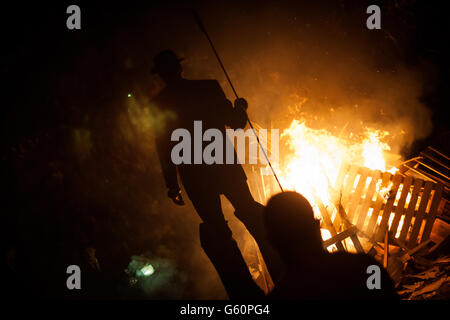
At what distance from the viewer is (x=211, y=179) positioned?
311 cm

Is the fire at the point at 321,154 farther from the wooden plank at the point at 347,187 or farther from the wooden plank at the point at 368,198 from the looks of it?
the wooden plank at the point at 368,198

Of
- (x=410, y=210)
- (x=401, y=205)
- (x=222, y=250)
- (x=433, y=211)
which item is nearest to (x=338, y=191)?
(x=401, y=205)

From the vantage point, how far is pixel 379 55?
6.61 metres

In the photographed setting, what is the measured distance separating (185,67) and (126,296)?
253 inches

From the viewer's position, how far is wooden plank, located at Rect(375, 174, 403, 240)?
498 centimetres

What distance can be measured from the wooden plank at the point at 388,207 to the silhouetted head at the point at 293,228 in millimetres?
4233

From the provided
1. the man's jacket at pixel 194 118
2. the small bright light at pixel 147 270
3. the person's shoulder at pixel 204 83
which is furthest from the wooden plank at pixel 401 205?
the small bright light at pixel 147 270

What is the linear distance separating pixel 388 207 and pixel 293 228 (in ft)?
15.0

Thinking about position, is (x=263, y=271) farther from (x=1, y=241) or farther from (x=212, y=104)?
(x=1, y=241)

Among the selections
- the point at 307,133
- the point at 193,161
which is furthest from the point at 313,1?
the point at 193,161

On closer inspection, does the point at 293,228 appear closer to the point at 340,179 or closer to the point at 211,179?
the point at 211,179

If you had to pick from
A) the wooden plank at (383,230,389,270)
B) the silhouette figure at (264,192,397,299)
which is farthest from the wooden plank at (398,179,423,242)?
the silhouette figure at (264,192,397,299)

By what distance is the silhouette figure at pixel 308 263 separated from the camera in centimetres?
154

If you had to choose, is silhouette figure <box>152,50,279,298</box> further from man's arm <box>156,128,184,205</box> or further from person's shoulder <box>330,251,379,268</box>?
person's shoulder <box>330,251,379,268</box>
